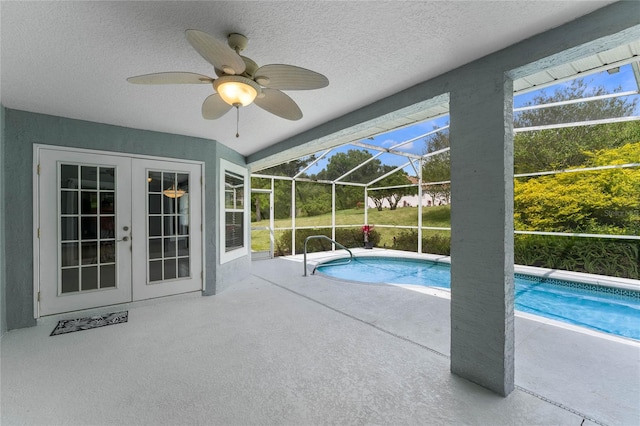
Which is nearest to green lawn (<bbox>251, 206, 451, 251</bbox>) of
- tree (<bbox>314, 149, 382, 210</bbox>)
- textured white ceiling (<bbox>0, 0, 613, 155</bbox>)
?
tree (<bbox>314, 149, 382, 210</bbox>)

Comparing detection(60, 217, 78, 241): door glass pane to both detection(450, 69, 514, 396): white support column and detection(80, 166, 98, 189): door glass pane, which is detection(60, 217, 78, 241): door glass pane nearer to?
detection(80, 166, 98, 189): door glass pane

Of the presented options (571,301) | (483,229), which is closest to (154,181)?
(483,229)

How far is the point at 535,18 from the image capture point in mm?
1681

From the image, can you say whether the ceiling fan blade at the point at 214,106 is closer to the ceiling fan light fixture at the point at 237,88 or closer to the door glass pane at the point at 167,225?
the ceiling fan light fixture at the point at 237,88

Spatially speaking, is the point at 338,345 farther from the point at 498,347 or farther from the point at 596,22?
the point at 596,22

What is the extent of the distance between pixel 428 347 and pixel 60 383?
3.22 metres

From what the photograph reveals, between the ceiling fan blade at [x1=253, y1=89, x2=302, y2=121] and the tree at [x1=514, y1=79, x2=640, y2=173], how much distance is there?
5.83m

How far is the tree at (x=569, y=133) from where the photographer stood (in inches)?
242

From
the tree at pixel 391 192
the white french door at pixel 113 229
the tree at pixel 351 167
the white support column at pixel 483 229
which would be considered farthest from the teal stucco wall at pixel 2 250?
the tree at pixel 391 192

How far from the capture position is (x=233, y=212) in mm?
5410

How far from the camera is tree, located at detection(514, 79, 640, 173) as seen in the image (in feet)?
20.2

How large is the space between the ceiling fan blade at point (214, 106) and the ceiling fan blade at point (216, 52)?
1.67ft

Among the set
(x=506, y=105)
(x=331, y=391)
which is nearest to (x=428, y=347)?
(x=331, y=391)

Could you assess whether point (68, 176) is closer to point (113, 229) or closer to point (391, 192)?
point (113, 229)
